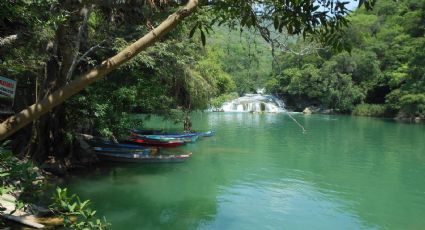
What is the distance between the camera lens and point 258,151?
1855 cm

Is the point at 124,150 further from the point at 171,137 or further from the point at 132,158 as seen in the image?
the point at 171,137

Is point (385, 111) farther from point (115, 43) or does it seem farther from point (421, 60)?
point (115, 43)

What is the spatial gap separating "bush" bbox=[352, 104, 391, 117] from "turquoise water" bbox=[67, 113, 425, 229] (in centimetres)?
2775

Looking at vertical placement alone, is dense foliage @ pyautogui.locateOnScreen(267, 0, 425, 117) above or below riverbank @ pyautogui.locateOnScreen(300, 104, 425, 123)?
above

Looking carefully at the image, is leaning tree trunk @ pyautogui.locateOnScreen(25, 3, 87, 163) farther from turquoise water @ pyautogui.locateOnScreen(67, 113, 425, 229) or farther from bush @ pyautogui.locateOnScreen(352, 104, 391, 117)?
bush @ pyautogui.locateOnScreen(352, 104, 391, 117)

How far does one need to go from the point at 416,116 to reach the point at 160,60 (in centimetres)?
3458

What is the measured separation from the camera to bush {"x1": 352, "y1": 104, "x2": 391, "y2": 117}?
45500 mm

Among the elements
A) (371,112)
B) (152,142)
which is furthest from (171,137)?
(371,112)

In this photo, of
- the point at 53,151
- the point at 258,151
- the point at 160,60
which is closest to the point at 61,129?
the point at 53,151

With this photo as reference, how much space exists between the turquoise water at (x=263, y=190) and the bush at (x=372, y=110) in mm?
27750

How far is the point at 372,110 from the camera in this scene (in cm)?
4675

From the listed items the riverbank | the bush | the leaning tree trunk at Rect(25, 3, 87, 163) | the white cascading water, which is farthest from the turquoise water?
the white cascading water

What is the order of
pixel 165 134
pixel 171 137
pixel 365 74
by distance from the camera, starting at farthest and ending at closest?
pixel 365 74 → pixel 165 134 → pixel 171 137

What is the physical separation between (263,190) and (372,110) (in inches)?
1529
